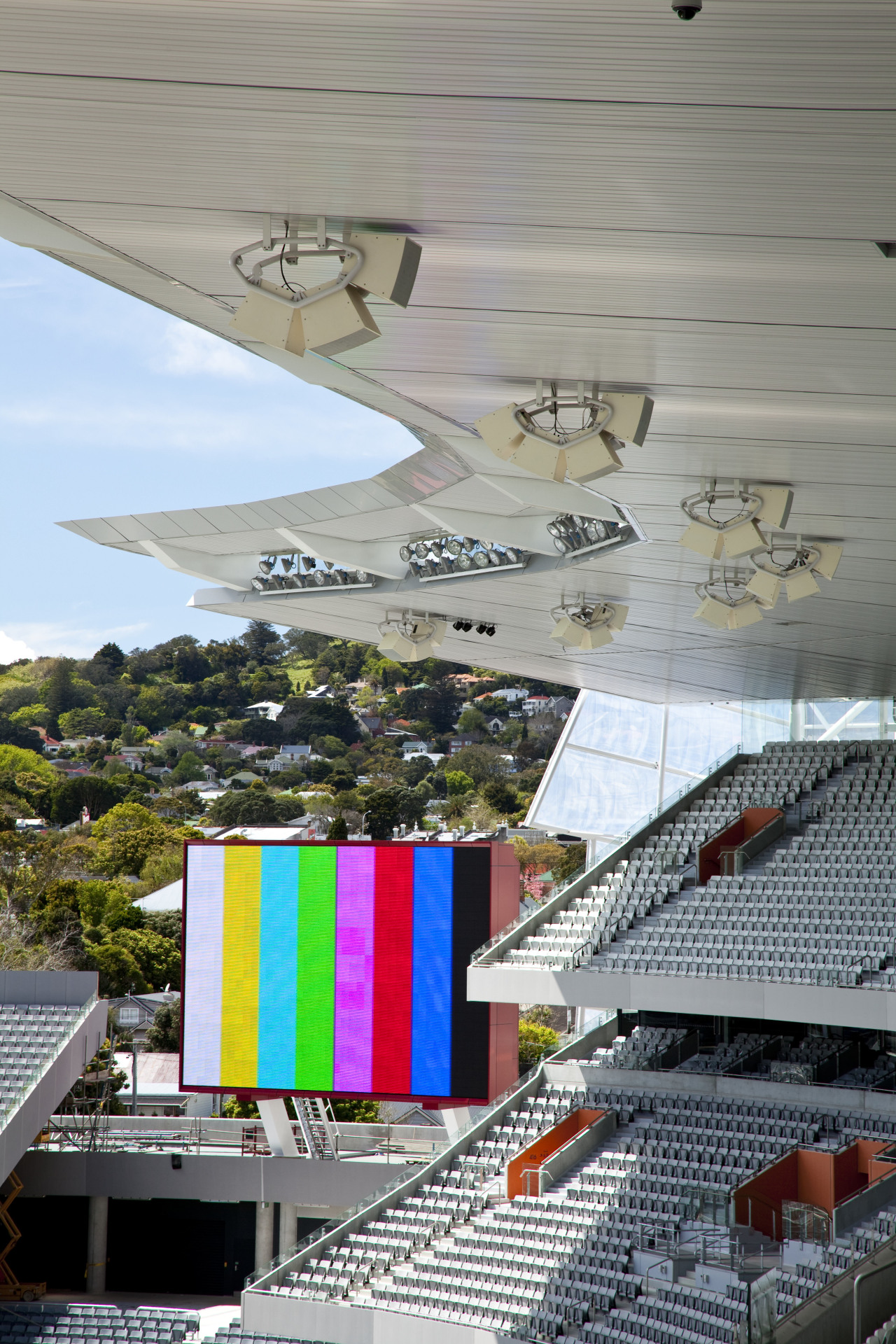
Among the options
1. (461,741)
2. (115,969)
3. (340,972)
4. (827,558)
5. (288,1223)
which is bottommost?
(288,1223)

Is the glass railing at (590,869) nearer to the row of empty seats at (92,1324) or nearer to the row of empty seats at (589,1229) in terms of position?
the row of empty seats at (589,1229)

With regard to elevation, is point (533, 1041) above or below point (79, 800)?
below

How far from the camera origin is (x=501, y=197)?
6.48 m

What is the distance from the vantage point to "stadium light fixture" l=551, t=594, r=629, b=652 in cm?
1722

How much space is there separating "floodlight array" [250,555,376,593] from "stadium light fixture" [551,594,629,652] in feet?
8.78

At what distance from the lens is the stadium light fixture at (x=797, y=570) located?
520 inches

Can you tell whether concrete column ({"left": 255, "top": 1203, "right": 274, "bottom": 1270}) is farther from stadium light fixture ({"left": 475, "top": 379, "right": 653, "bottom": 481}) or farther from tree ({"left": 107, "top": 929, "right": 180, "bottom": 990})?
tree ({"left": 107, "top": 929, "right": 180, "bottom": 990})

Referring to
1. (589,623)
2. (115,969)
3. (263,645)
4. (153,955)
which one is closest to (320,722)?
(263,645)

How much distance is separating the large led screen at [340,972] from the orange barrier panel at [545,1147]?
57.8 inches

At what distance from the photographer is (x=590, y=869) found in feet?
79.0

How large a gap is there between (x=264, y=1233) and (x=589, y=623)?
13.5 metres

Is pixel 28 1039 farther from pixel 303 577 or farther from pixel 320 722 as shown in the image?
pixel 320 722

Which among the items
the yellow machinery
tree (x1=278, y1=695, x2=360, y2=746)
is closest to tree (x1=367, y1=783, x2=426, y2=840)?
tree (x1=278, y1=695, x2=360, y2=746)

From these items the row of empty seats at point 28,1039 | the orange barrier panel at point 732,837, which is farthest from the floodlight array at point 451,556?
the row of empty seats at point 28,1039
